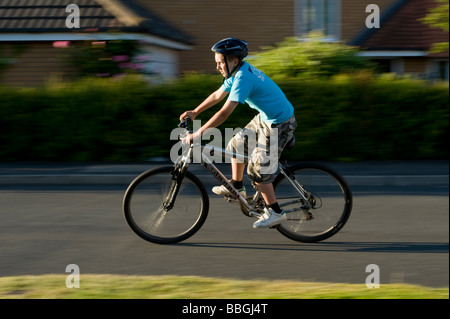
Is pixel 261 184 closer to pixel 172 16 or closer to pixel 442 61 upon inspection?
pixel 172 16

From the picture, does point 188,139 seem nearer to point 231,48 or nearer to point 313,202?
point 231,48

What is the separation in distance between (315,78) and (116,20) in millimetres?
6130

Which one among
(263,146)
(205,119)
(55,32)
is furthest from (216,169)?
(55,32)

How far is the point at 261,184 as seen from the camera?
636cm

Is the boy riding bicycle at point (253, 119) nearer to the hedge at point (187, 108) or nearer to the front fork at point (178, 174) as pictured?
the front fork at point (178, 174)

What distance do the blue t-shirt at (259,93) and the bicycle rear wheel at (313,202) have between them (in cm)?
58

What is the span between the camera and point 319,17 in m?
20.5

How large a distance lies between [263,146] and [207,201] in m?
0.77

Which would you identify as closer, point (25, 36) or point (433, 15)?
point (433, 15)

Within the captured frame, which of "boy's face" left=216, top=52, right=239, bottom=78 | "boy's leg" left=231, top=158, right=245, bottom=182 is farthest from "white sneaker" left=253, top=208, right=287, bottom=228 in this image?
"boy's face" left=216, top=52, right=239, bottom=78

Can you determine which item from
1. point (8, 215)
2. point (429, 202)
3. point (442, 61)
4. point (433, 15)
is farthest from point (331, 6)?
point (8, 215)

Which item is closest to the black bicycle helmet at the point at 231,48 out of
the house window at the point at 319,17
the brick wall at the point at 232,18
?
the brick wall at the point at 232,18

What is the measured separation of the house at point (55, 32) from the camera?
16.9 m

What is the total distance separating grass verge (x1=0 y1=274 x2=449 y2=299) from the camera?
461 centimetres
